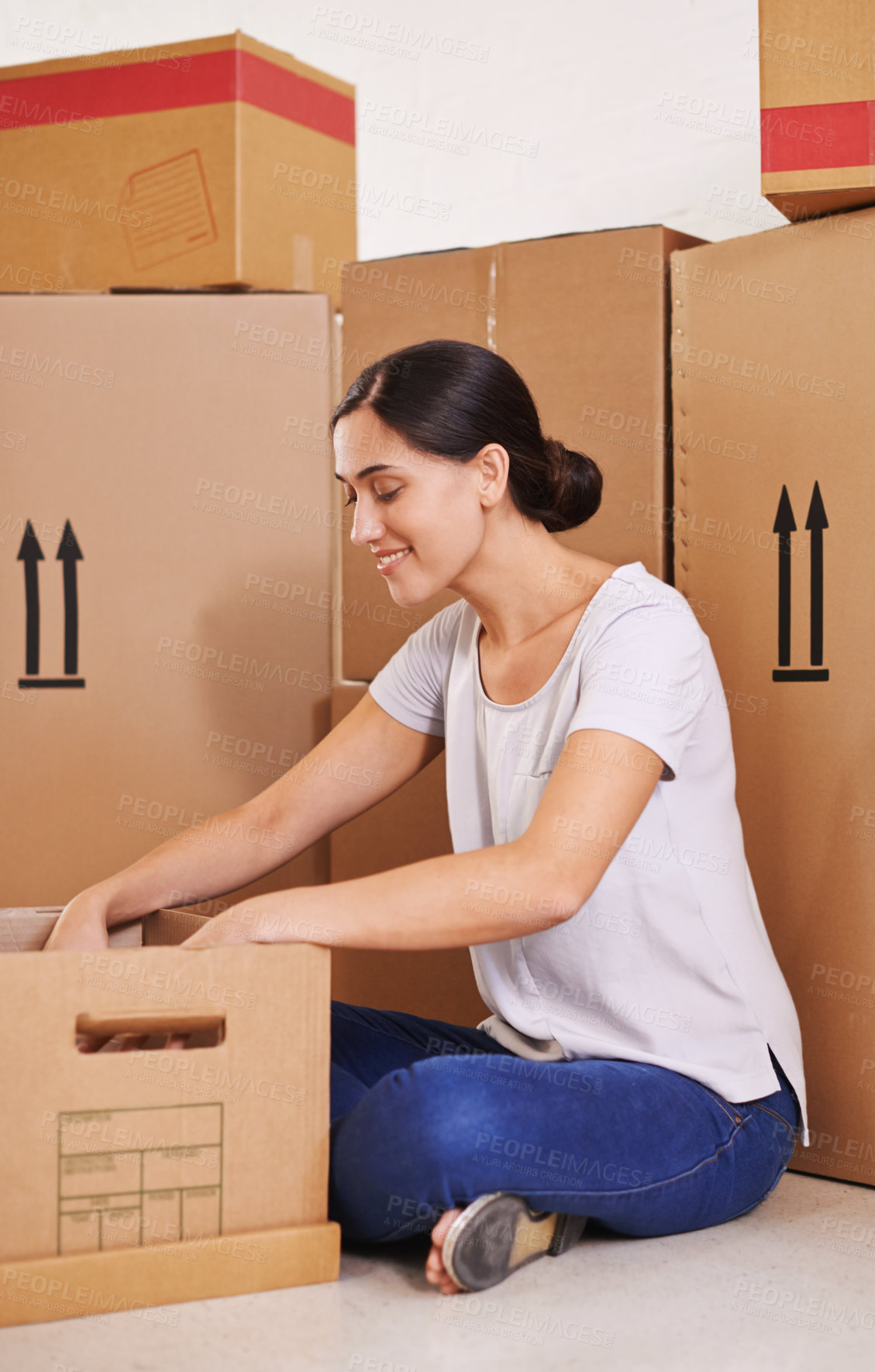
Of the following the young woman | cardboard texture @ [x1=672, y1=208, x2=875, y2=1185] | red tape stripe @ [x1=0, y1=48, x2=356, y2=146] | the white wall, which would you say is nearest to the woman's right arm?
the young woman

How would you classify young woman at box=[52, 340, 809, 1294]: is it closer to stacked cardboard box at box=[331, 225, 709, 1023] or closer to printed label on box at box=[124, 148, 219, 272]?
stacked cardboard box at box=[331, 225, 709, 1023]

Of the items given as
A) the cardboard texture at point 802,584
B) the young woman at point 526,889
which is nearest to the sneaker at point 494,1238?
the young woman at point 526,889

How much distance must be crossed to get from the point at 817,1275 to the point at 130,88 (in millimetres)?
1542

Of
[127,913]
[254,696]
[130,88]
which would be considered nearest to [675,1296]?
[127,913]

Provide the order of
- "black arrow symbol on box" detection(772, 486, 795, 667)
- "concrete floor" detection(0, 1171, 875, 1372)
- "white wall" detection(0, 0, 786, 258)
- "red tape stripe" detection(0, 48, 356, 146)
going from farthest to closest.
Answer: "white wall" detection(0, 0, 786, 258) → "red tape stripe" detection(0, 48, 356, 146) → "black arrow symbol on box" detection(772, 486, 795, 667) → "concrete floor" detection(0, 1171, 875, 1372)

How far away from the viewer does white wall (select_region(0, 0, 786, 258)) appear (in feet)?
5.90

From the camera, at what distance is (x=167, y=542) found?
1.49 meters

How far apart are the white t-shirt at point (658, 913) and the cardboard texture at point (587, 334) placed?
Result: 0.24m

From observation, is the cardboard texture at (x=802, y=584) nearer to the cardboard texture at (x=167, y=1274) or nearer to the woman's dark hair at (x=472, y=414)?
the woman's dark hair at (x=472, y=414)

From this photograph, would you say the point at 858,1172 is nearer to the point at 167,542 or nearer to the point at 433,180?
the point at 167,542

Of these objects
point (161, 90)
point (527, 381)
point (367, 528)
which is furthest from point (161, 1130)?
point (161, 90)

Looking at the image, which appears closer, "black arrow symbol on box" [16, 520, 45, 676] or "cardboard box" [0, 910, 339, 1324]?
"cardboard box" [0, 910, 339, 1324]

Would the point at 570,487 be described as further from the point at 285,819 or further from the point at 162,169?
the point at 162,169

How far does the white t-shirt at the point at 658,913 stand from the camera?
3.44 feet
